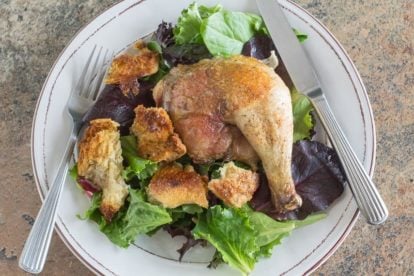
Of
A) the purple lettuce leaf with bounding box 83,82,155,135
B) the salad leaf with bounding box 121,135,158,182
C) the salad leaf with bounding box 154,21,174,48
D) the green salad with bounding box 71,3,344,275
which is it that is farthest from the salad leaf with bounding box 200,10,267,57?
the salad leaf with bounding box 121,135,158,182

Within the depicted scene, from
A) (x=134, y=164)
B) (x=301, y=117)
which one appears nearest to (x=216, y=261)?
(x=134, y=164)

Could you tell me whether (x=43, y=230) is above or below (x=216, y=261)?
above

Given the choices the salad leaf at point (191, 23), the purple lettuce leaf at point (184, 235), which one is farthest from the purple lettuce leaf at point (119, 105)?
the purple lettuce leaf at point (184, 235)

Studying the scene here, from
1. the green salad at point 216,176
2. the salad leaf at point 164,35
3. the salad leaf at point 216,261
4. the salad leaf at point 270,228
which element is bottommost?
the salad leaf at point 216,261

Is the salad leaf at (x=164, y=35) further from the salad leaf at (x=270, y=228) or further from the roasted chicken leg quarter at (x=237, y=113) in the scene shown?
the salad leaf at (x=270, y=228)

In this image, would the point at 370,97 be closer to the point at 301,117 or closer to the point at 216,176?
the point at 301,117

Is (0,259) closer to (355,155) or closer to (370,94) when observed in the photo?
(355,155)

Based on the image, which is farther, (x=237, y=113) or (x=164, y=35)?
(x=164, y=35)

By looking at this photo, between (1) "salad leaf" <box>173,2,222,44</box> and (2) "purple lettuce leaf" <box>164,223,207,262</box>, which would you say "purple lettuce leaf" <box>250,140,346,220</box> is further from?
(1) "salad leaf" <box>173,2,222,44</box>
